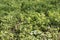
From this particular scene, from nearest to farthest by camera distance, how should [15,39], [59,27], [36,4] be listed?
[15,39] → [59,27] → [36,4]

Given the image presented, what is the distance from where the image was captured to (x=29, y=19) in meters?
5.79

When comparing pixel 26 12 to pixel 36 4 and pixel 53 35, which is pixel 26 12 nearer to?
pixel 36 4

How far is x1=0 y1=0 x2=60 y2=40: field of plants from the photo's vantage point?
545 centimetres

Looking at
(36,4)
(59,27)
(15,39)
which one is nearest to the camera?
(15,39)

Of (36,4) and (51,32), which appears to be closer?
(51,32)

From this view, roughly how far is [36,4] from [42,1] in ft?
0.84

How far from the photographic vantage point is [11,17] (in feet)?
19.1

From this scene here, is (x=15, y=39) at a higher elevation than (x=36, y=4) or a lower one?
lower

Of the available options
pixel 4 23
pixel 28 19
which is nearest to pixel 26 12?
pixel 28 19

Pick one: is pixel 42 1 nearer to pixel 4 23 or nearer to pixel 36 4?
pixel 36 4

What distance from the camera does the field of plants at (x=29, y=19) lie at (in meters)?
5.45

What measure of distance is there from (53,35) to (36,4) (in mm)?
1304

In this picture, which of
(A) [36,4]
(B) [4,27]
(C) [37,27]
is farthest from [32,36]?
(A) [36,4]

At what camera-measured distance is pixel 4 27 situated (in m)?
5.57
